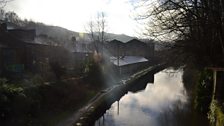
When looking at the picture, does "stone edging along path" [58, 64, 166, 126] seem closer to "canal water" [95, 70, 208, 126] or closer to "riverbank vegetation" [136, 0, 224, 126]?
"canal water" [95, 70, 208, 126]

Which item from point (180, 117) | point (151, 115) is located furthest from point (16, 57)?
point (180, 117)

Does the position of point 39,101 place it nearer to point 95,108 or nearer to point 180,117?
point 95,108

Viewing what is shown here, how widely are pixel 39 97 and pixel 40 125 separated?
2.51 m

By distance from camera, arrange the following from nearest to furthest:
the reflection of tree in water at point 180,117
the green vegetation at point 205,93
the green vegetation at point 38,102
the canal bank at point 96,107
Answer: the green vegetation at point 38,102 → the canal bank at point 96,107 → the reflection of tree in water at point 180,117 → the green vegetation at point 205,93

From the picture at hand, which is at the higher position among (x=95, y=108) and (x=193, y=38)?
(x=193, y=38)

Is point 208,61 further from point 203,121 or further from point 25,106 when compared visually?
point 25,106

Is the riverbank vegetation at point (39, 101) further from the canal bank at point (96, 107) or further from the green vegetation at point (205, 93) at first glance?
the green vegetation at point (205, 93)

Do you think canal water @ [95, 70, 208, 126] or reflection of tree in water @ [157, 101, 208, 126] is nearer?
reflection of tree in water @ [157, 101, 208, 126]

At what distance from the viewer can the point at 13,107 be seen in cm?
1138

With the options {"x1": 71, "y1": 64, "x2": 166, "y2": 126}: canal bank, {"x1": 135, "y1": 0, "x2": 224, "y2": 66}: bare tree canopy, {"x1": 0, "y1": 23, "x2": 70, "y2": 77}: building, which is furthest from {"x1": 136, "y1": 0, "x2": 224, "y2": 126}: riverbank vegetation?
{"x1": 0, "y1": 23, "x2": 70, "y2": 77}: building

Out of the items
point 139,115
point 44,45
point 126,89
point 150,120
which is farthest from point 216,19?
point 44,45

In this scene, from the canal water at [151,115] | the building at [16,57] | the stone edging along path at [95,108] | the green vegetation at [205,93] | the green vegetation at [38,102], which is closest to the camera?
the green vegetation at [38,102]

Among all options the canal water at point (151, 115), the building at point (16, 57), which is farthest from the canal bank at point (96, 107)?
the building at point (16, 57)

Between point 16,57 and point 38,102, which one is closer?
point 38,102
